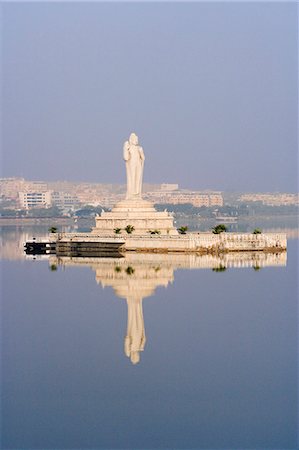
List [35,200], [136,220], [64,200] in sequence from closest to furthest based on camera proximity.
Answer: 1. [136,220]
2. [35,200]
3. [64,200]

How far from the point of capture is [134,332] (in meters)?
24.3

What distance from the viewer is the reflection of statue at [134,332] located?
72.9 ft

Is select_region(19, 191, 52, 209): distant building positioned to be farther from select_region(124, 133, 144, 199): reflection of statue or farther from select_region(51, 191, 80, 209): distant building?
select_region(124, 133, 144, 199): reflection of statue

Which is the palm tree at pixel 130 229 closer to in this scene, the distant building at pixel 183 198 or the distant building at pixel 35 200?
the distant building at pixel 183 198

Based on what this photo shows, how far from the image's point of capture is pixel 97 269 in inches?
1463

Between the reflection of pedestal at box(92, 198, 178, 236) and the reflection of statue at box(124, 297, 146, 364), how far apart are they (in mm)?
16171

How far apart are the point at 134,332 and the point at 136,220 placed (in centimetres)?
2071

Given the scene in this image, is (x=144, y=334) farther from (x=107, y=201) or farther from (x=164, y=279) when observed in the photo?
(x=107, y=201)

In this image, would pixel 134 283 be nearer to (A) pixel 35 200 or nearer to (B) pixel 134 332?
(B) pixel 134 332

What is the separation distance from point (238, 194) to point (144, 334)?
440ft

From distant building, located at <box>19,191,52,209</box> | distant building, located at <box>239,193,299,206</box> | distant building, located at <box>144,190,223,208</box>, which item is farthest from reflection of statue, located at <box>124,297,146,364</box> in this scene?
distant building, located at <box>239,193,299,206</box>

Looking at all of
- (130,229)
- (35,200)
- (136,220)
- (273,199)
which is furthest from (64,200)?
(130,229)

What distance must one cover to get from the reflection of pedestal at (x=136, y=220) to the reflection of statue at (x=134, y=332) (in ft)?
53.1

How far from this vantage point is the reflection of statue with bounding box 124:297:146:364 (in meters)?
22.2
